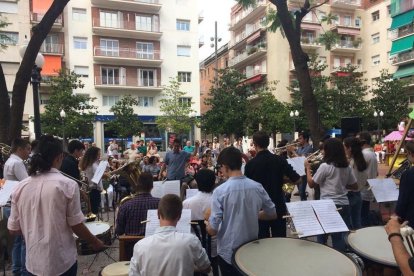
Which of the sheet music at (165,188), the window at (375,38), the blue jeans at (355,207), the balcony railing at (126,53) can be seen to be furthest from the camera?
the window at (375,38)

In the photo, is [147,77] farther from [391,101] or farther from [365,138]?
[365,138]

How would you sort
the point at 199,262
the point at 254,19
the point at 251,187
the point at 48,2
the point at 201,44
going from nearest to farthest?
the point at 199,262 < the point at 251,187 < the point at 48,2 < the point at 201,44 < the point at 254,19

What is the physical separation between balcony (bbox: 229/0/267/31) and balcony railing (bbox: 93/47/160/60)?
41.0 ft

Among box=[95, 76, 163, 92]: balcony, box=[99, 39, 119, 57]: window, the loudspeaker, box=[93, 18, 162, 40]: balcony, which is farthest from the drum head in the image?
box=[93, 18, 162, 40]: balcony

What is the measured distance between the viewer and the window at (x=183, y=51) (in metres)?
36.3

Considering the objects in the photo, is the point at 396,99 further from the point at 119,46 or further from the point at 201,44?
the point at 119,46

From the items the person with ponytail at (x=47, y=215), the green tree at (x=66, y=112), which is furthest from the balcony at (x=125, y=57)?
the person with ponytail at (x=47, y=215)

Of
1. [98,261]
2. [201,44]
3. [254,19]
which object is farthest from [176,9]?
[98,261]

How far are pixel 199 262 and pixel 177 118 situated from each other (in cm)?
2894

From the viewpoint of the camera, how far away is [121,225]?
12.7 feet

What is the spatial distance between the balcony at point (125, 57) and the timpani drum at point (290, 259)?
32.7 meters

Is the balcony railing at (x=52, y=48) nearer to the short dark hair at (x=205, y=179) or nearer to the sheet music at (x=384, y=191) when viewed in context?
the short dark hair at (x=205, y=179)

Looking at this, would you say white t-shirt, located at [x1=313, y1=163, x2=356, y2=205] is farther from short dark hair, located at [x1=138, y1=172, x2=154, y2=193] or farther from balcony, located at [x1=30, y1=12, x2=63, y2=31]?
balcony, located at [x1=30, y1=12, x2=63, y2=31]

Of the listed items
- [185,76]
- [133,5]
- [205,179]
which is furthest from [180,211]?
[133,5]
